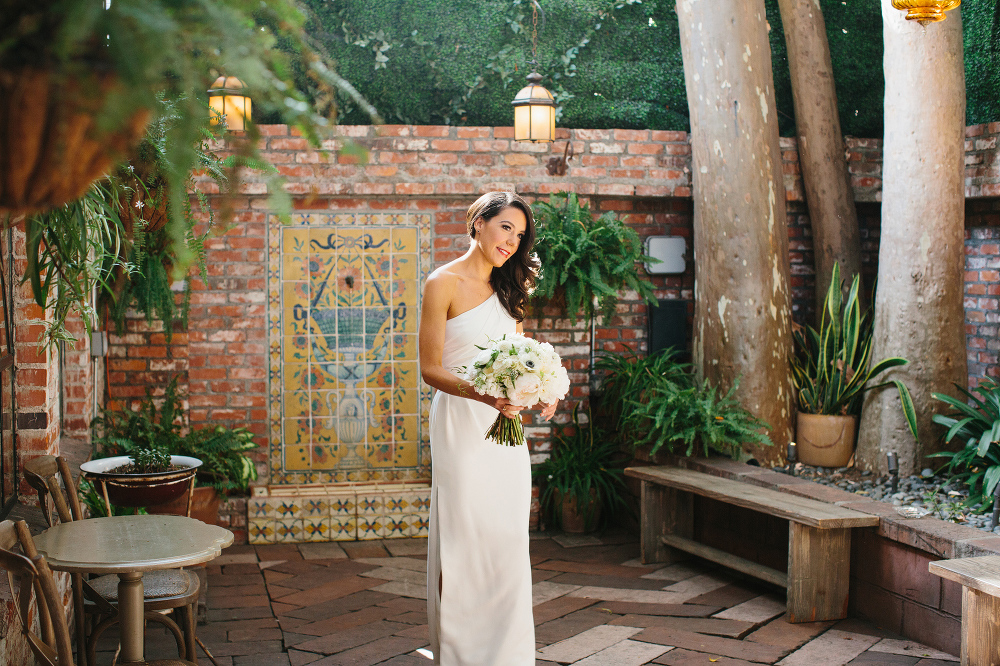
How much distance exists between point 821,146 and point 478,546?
12.3 feet

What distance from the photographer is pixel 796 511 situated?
364cm

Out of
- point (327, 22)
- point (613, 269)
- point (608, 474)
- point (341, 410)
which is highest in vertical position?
point (327, 22)

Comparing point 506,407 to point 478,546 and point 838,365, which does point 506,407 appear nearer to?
point 478,546

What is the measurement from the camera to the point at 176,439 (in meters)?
4.77

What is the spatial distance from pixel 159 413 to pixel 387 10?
280 centimetres

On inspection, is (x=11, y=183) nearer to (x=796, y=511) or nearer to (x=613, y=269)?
(x=796, y=511)

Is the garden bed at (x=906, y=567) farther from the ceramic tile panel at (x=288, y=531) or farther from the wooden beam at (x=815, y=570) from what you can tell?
the ceramic tile panel at (x=288, y=531)

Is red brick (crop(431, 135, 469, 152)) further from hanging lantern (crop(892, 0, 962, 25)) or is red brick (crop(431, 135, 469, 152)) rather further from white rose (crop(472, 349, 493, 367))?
white rose (crop(472, 349, 493, 367))

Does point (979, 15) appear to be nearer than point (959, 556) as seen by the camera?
No

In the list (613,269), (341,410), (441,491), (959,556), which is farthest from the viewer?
(341,410)

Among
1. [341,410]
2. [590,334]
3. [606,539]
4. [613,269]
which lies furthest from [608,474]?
[341,410]

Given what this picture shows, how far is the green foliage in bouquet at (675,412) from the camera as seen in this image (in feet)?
15.1

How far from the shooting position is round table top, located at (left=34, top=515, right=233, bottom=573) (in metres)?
2.22

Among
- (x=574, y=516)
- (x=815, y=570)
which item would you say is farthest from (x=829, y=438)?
(x=574, y=516)
